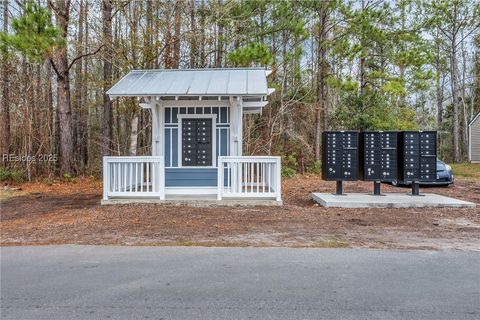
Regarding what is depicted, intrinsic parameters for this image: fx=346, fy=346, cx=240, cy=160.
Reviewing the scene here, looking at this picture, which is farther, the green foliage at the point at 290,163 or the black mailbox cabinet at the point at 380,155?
the green foliage at the point at 290,163

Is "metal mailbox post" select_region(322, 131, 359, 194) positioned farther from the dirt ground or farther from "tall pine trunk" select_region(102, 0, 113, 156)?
"tall pine trunk" select_region(102, 0, 113, 156)

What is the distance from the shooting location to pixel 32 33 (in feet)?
29.1

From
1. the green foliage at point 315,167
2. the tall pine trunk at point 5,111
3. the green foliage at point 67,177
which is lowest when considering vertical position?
the green foliage at point 67,177

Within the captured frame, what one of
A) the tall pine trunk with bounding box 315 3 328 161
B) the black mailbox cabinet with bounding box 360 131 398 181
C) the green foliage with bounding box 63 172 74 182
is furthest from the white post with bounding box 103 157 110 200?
the tall pine trunk with bounding box 315 3 328 161

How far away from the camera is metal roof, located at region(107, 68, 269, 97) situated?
827 cm

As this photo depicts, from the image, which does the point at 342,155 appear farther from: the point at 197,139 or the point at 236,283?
the point at 236,283

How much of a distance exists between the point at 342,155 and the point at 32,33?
28.2 ft

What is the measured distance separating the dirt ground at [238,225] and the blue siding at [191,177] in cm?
144

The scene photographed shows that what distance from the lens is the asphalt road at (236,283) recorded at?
2.90 meters

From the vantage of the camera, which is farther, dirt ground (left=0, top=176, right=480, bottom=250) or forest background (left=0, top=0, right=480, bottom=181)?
forest background (left=0, top=0, right=480, bottom=181)

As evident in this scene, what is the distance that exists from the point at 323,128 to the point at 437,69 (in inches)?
623

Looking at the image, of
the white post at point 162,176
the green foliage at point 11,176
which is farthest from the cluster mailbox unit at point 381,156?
the green foliage at point 11,176

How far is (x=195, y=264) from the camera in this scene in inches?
161

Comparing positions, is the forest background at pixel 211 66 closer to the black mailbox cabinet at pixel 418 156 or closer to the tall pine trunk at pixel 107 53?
the tall pine trunk at pixel 107 53
